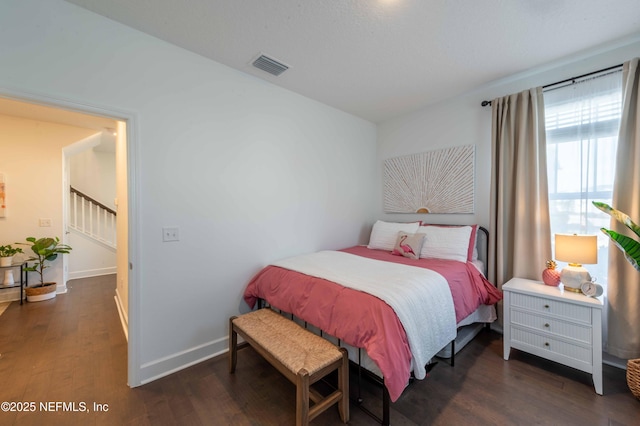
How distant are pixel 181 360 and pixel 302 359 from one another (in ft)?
4.23

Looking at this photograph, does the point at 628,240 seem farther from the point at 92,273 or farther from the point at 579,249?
the point at 92,273

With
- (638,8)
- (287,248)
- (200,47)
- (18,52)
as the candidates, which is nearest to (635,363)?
(638,8)

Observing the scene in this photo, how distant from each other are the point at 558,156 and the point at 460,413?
242 centimetres

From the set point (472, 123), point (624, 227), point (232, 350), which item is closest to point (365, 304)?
point (232, 350)

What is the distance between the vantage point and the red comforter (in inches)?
54.7

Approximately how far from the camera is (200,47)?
2096 millimetres

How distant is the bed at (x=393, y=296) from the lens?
146cm

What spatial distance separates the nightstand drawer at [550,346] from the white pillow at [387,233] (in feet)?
4.38

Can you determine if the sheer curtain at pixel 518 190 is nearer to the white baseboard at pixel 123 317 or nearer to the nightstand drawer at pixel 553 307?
the nightstand drawer at pixel 553 307

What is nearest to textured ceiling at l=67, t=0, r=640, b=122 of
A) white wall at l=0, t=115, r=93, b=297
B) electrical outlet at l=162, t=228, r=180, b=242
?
electrical outlet at l=162, t=228, r=180, b=242

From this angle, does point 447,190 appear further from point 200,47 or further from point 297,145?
point 200,47

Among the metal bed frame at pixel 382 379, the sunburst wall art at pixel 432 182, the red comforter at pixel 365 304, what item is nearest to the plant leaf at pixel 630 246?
the red comforter at pixel 365 304

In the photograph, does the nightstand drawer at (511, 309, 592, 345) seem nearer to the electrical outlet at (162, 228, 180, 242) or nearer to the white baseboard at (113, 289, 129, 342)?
the electrical outlet at (162, 228, 180, 242)

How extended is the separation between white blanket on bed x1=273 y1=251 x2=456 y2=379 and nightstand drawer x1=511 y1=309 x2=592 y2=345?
70 centimetres
